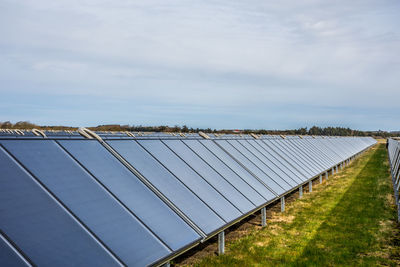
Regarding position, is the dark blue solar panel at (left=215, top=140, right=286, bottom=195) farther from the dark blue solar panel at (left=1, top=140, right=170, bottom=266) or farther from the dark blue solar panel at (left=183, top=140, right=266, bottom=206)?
the dark blue solar panel at (left=1, top=140, right=170, bottom=266)

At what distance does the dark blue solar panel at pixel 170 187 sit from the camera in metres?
7.50

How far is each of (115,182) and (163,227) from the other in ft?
4.36

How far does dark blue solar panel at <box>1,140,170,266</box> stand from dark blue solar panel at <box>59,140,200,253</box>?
293mm

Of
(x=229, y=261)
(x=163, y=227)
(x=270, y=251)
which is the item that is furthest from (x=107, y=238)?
(x=270, y=251)

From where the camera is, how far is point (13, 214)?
4293 mm

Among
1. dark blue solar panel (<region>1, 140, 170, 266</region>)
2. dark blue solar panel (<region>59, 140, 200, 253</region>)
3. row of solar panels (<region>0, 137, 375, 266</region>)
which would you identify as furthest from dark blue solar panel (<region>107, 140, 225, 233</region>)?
dark blue solar panel (<region>1, 140, 170, 266</region>)

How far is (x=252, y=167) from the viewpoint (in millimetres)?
13867

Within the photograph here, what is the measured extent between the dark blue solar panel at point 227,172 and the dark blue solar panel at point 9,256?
7.65 metres

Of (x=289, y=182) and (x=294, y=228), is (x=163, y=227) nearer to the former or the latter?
(x=294, y=228)

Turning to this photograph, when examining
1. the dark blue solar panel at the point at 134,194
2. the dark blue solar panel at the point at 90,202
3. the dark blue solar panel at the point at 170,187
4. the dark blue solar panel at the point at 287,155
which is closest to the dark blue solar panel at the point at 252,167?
the dark blue solar panel at the point at 287,155

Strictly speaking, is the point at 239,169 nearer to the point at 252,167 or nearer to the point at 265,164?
the point at 252,167

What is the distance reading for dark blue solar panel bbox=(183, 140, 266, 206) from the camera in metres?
10.8

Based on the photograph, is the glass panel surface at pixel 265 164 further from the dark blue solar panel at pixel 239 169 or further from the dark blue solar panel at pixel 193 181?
the dark blue solar panel at pixel 193 181

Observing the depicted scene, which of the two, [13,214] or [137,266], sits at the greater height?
[13,214]
